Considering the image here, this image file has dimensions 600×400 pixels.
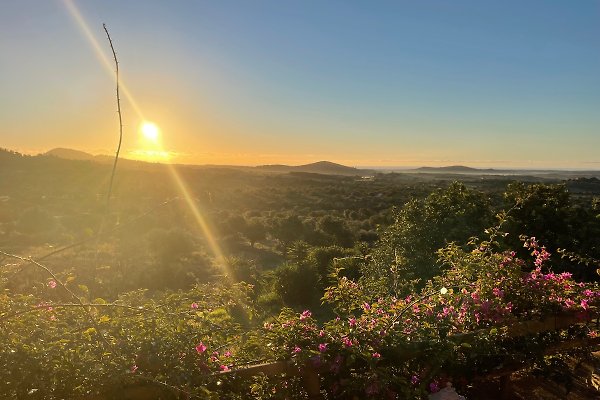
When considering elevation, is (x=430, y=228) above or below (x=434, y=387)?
below

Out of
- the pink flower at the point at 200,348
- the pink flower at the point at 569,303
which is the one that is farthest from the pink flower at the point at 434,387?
the pink flower at the point at 200,348

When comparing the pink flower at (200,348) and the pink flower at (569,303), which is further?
the pink flower at (569,303)

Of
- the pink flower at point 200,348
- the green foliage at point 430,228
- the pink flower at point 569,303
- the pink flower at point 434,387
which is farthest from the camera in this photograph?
the green foliage at point 430,228

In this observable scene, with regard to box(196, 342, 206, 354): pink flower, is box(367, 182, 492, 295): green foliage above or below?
below

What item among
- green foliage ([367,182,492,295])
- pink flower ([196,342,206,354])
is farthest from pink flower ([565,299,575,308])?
green foliage ([367,182,492,295])

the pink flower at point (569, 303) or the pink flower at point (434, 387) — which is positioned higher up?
the pink flower at point (569, 303)

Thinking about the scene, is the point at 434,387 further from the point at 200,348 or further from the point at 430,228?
the point at 430,228

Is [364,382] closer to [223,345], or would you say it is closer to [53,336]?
[223,345]

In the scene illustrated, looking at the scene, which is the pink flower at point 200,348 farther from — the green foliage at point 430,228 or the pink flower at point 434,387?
the green foliage at point 430,228

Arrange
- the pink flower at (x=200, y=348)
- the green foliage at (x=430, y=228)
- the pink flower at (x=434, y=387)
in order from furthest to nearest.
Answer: the green foliage at (x=430, y=228)
the pink flower at (x=434, y=387)
the pink flower at (x=200, y=348)

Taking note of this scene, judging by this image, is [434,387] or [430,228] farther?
[430,228]

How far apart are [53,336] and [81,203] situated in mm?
36350

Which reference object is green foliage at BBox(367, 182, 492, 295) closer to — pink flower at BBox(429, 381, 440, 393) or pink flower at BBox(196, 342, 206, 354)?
pink flower at BBox(429, 381, 440, 393)

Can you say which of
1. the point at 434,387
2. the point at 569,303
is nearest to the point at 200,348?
Answer: the point at 434,387
